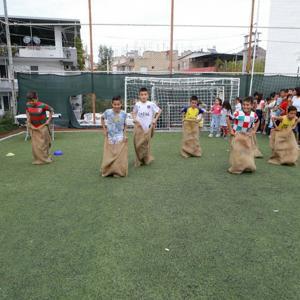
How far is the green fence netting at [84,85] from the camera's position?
1258 cm

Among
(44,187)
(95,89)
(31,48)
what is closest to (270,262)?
(44,187)

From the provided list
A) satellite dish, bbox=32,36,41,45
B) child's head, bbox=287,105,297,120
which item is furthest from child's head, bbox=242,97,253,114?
satellite dish, bbox=32,36,41,45

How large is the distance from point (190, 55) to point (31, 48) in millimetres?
24480

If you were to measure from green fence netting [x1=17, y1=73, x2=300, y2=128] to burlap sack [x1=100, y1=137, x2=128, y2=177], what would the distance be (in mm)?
7481

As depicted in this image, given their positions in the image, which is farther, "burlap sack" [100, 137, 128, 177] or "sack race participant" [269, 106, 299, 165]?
"sack race participant" [269, 106, 299, 165]

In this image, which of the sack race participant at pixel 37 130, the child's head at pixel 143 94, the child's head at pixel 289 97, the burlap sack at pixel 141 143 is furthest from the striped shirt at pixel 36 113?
the child's head at pixel 289 97

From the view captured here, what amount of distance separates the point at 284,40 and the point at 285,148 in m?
18.5

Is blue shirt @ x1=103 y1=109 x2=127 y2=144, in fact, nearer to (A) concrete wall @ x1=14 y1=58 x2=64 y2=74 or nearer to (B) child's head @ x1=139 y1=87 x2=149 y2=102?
(B) child's head @ x1=139 y1=87 x2=149 y2=102

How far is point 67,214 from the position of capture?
420 cm

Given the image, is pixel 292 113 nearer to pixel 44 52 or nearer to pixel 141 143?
pixel 141 143

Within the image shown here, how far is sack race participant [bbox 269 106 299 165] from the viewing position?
677cm

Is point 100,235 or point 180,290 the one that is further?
point 100,235

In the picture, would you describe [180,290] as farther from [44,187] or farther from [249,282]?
[44,187]

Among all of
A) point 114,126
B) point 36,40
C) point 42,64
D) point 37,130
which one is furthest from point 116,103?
point 42,64
